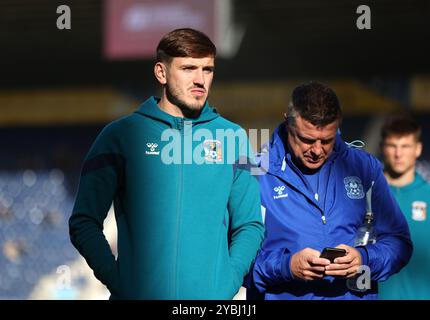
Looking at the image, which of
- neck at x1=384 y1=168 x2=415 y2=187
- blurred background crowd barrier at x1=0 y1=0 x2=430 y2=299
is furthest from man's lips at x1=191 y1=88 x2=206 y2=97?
blurred background crowd barrier at x1=0 y1=0 x2=430 y2=299

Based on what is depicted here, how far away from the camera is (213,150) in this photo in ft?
10.1

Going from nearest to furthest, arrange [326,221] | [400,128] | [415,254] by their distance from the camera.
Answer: [326,221] < [415,254] < [400,128]

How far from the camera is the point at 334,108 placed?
10.7 ft

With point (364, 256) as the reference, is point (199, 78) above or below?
above

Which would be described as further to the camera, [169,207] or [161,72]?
[161,72]

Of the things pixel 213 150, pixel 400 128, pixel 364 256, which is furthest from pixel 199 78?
pixel 400 128

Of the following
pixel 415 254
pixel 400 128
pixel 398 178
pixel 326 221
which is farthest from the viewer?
pixel 398 178

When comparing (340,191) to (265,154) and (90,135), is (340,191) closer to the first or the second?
(265,154)

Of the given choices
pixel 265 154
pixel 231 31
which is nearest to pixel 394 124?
pixel 265 154

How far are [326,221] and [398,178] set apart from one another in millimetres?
1936

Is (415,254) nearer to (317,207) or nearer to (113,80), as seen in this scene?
(317,207)

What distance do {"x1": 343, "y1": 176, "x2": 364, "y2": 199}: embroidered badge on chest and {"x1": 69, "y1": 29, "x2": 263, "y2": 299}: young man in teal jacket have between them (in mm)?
428

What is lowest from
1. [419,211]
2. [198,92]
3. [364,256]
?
[419,211]

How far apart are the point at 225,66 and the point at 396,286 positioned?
741cm
